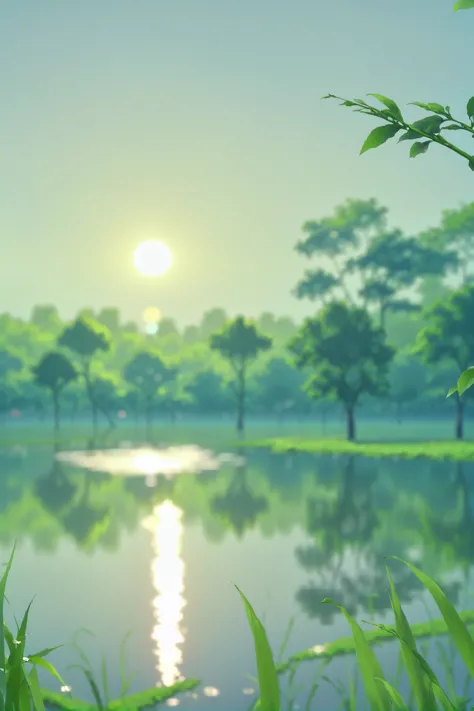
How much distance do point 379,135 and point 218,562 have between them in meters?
12.2

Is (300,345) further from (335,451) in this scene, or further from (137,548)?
(137,548)

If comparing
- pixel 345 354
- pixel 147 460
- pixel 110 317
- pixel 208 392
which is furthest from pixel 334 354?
pixel 110 317

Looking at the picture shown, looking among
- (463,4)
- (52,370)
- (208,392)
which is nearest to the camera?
(463,4)

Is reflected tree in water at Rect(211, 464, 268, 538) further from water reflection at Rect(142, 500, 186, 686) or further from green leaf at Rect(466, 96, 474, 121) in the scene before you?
green leaf at Rect(466, 96, 474, 121)

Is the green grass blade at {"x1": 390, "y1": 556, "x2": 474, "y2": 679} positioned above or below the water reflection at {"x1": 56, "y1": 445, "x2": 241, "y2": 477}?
above

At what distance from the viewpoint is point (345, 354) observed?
1923 inches

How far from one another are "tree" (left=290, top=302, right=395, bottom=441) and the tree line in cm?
7

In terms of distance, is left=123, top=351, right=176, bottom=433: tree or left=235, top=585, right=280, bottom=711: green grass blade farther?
left=123, top=351, right=176, bottom=433: tree

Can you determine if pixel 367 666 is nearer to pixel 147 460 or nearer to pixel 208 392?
pixel 147 460

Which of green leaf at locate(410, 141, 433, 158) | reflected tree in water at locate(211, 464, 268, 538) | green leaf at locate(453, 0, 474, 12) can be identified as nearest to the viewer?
green leaf at locate(453, 0, 474, 12)

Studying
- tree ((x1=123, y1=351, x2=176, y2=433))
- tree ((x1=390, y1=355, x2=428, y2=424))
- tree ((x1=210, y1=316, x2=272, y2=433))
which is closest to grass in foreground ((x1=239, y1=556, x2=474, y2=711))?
tree ((x1=210, y1=316, x2=272, y2=433))

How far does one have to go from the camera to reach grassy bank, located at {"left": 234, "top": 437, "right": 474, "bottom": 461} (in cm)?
3734

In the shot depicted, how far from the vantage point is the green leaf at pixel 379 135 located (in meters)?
2.31

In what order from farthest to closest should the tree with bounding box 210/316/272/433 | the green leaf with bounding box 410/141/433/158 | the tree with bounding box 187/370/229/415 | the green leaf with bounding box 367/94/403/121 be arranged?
1. the tree with bounding box 187/370/229/415
2. the tree with bounding box 210/316/272/433
3. the green leaf with bounding box 410/141/433/158
4. the green leaf with bounding box 367/94/403/121
